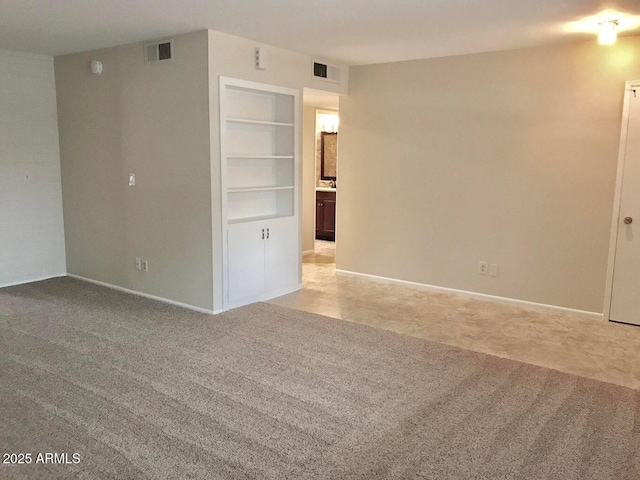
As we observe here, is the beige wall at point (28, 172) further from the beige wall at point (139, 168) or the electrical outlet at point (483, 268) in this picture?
the electrical outlet at point (483, 268)

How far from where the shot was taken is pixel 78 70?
18.5 ft

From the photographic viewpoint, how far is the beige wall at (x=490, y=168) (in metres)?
4.72

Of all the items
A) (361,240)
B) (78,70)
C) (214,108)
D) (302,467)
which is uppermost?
(78,70)

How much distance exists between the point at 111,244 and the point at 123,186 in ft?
2.25

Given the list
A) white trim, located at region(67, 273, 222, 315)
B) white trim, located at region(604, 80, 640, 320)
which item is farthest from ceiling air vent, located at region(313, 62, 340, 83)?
white trim, located at region(604, 80, 640, 320)

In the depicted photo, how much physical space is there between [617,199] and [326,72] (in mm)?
3138

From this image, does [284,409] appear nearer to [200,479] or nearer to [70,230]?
[200,479]

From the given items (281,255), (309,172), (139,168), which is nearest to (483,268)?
(281,255)

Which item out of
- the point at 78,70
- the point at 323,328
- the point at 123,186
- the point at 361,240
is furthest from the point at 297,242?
the point at 78,70

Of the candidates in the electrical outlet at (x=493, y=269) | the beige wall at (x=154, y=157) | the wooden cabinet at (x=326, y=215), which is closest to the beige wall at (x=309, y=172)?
the wooden cabinet at (x=326, y=215)

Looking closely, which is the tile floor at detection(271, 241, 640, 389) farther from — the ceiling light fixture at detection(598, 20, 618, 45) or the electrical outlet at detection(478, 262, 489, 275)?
the ceiling light fixture at detection(598, 20, 618, 45)

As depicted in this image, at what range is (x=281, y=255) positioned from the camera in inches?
217

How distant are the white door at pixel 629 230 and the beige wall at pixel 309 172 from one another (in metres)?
3.97

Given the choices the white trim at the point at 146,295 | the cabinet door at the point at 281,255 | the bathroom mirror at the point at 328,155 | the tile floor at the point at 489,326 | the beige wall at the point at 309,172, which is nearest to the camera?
the tile floor at the point at 489,326
